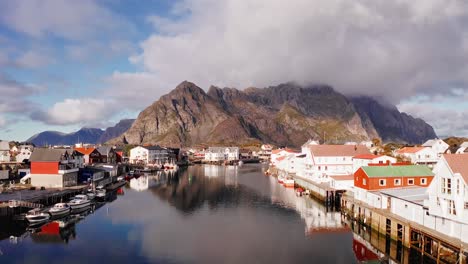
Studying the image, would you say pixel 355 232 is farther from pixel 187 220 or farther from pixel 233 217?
pixel 187 220

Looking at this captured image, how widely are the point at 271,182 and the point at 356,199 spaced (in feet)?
145

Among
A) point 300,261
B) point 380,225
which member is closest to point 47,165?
point 300,261

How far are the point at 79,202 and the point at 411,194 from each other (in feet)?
147

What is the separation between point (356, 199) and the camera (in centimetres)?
5297

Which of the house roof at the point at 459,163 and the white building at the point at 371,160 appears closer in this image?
the house roof at the point at 459,163

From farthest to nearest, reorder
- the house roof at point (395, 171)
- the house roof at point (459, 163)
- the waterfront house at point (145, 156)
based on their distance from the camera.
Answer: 1. the waterfront house at point (145, 156)
2. the house roof at point (395, 171)
3. the house roof at point (459, 163)

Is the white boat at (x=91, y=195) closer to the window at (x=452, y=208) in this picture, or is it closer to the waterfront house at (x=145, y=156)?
the window at (x=452, y=208)

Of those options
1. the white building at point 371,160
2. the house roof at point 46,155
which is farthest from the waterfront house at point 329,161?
the house roof at point 46,155

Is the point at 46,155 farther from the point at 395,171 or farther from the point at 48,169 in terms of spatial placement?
the point at 395,171

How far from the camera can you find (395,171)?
5128 cm

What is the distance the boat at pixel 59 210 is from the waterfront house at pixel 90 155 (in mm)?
62784

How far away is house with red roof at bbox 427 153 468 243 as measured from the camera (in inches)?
1169

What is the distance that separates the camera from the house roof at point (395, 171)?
1964 inches

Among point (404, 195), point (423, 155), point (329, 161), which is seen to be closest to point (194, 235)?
point (404, 195)
